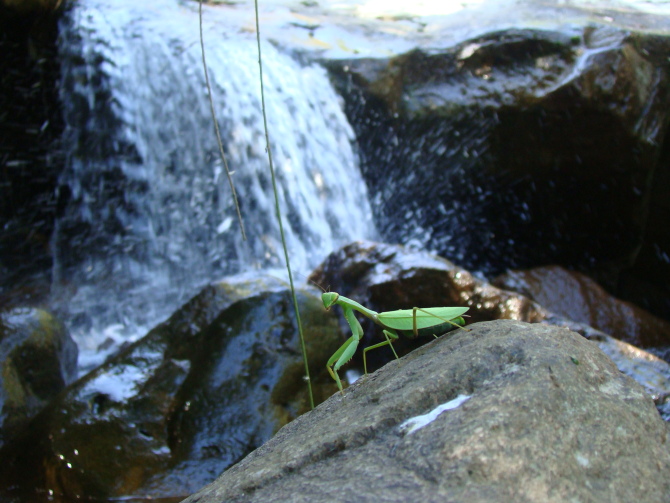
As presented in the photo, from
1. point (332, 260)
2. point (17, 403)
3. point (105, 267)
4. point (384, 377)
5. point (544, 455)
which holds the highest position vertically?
point (544, 455)

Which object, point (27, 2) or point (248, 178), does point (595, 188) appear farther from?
point (27, 2)

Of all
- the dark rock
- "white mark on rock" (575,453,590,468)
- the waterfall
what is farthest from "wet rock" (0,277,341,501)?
the dark rock

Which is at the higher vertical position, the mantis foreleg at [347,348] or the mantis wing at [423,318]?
the mantis wing at [423,318]

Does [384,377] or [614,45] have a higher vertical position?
[614,45]

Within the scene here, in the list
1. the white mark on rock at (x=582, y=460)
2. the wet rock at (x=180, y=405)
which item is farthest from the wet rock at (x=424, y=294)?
the white mark on rock at (x=582, y=460)

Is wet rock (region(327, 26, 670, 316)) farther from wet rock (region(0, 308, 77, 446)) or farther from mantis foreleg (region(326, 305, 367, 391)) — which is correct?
mantis foreleg (region(326, 305, 367, 391))

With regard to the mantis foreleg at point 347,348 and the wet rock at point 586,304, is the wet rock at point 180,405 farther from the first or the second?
the wet rock at point 586,304

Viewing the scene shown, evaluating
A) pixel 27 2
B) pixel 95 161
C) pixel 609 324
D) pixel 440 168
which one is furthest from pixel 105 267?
pixel 609 324
